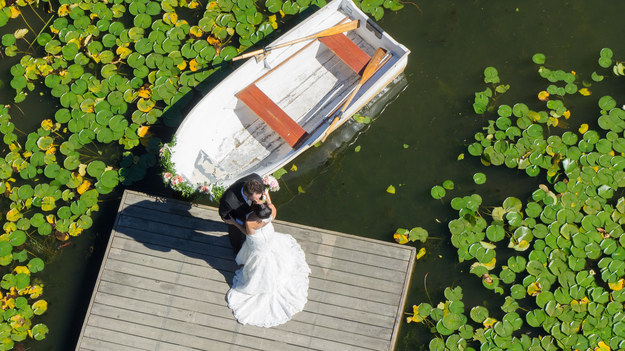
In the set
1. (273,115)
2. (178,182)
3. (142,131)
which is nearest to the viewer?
(178,182)

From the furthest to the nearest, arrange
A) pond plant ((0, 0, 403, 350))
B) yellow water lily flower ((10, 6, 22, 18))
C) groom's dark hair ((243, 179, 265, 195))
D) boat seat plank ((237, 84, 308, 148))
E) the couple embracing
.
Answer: yellow water lily flower ((10, 6, 22, 18))
pond plant ((0, 0, 403, 350))
boat seat plank ((237, 84, 308, 148))
the couple embracing
groom's dark hair ((243, 179, 265, 195))

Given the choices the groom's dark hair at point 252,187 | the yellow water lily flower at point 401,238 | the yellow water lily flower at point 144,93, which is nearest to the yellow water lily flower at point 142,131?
the yellow water lily flower at point 144,93

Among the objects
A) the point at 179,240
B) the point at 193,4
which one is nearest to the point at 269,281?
the point at 179,240

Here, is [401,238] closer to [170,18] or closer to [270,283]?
[270,283]

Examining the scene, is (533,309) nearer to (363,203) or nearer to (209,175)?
(363,203)

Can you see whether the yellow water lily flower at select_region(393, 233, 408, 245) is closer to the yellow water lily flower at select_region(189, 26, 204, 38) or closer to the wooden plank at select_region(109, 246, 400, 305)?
the wooden plank at select_region(109, 246, 400, 305)

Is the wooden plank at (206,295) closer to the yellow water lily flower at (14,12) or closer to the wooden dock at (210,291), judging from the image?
the wooden dock at (210,291)

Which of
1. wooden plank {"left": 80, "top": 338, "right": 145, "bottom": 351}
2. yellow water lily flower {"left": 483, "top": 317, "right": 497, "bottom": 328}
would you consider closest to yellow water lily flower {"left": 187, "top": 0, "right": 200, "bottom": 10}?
wooden plank {"left": 80, "top": 338, "right": 145, "bottom": 351}
